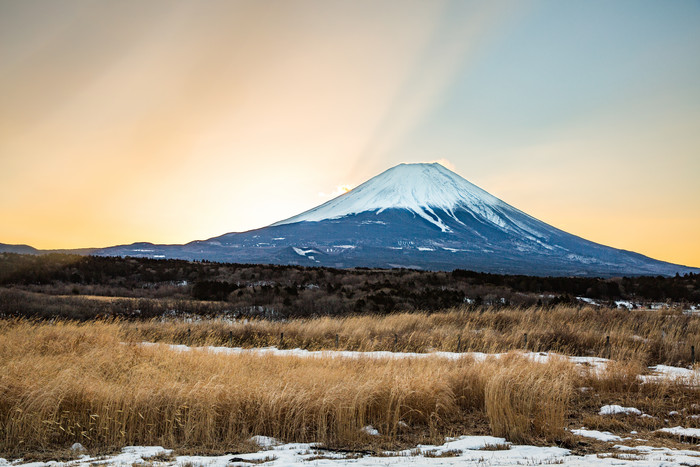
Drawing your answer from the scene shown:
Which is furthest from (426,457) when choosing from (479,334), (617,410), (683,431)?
(479,334)

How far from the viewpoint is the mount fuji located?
12625cm

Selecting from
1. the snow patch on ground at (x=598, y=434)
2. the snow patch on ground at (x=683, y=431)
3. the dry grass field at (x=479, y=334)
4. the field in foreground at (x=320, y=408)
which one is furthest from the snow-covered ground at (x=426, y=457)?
the dry grass field at (x=479, y=334)

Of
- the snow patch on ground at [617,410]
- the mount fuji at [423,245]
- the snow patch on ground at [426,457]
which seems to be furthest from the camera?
the mount fuji at [423,245]

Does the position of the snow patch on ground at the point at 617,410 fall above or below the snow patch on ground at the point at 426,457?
below

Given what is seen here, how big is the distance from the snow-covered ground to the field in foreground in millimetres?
315

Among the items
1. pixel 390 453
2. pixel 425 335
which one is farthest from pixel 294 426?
pixel 425 335

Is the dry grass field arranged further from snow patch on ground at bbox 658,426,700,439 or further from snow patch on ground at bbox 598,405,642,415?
snow patch on ground at bbox 658,426,700,439

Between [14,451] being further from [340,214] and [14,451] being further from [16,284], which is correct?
[340,214]

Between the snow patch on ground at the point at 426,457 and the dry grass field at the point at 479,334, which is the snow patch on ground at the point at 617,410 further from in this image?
the dry grass field at the point at 479,334

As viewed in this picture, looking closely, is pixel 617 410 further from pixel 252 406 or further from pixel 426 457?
pixel 252 406

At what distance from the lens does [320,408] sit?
6840 mm

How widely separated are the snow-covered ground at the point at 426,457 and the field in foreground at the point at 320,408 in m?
0.31

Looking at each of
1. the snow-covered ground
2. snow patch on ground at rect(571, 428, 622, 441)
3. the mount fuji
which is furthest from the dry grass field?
the mount fuji

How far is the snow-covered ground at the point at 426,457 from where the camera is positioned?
522 cm
